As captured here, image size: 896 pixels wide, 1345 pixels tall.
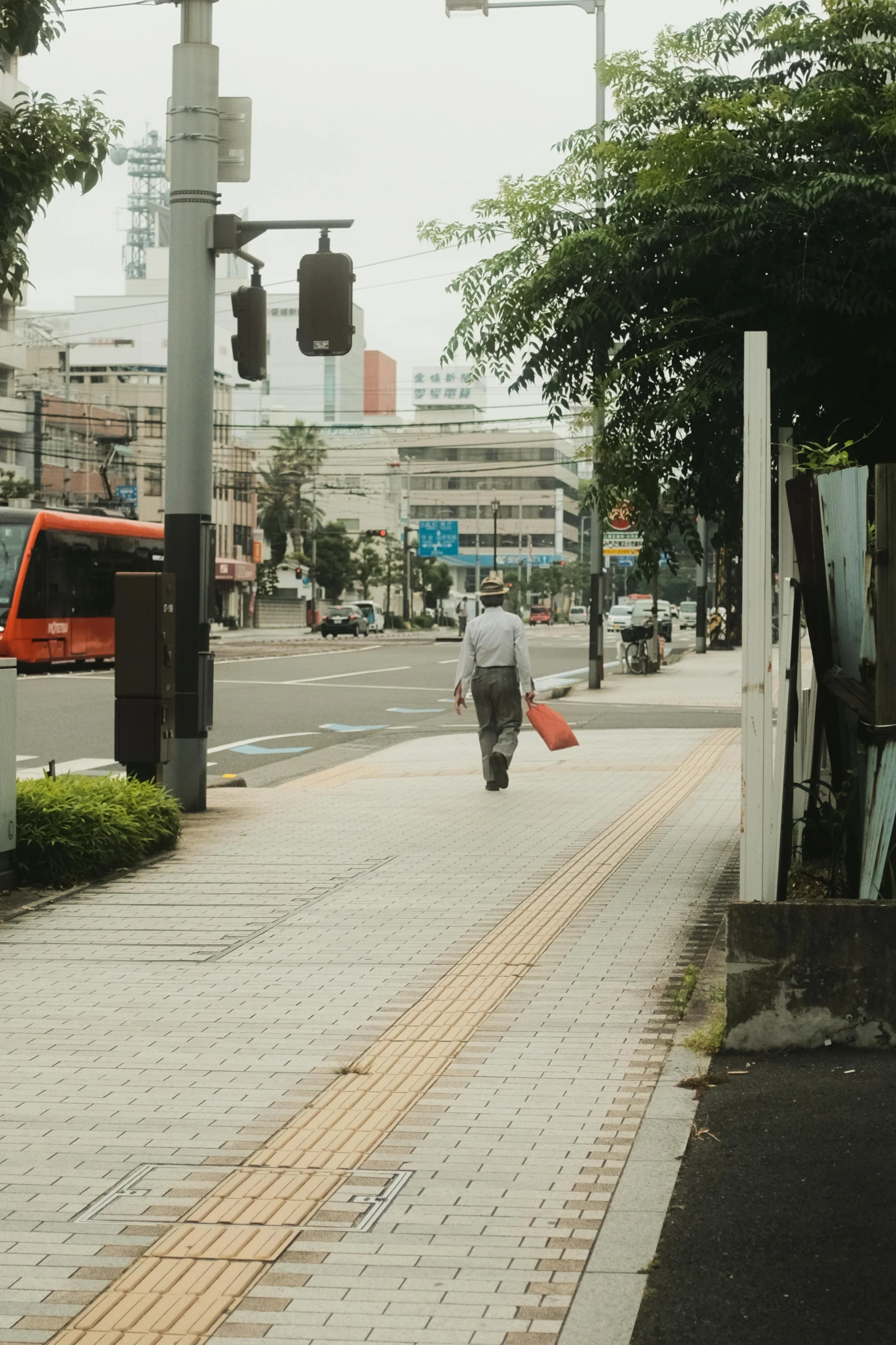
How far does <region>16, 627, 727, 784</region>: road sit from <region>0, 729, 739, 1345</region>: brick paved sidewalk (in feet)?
21.7

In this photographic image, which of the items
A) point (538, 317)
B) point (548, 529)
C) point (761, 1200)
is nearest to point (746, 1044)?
point (761, 1200)

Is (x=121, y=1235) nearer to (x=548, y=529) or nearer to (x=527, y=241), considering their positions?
(x=527, y=241)

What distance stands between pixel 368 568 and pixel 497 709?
88126mm

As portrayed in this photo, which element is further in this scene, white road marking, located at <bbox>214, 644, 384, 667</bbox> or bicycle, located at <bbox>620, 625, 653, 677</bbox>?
white road marking, located at <bbox>214, 644, 384, 667</bbox>

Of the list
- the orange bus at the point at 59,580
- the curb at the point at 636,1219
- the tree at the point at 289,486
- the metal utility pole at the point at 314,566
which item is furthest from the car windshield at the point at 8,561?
the tree at the point at 289,486

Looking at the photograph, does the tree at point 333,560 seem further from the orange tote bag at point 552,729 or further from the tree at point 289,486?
the orange tote bag at point 552,729

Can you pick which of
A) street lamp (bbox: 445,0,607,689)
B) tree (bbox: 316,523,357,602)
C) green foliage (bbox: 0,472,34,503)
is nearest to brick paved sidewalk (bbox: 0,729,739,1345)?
street lamp (bbox: 445,0,607,689)

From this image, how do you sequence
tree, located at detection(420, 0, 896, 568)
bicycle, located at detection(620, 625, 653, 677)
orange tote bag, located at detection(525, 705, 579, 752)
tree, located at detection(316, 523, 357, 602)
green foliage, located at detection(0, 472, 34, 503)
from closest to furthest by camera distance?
tree, located at detection(420, 0, 896, 568) < orange tote bag, located at detection(525, 705, 579, 752) < bicycle, located at detection(620, 625, 653, 677) < green foliage, located at detection(0, 472, 34, 503) < tree, located at detection(316, 523, 357, 602)

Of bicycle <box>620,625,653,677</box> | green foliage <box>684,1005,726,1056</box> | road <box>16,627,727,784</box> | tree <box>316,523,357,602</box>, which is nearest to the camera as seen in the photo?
green foliage <box>684,1005,726,1056</box>

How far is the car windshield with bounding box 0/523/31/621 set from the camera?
1307 inches

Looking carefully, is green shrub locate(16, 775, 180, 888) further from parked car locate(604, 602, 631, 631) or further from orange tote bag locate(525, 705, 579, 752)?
parked car locate(604, 602, 631, 631)

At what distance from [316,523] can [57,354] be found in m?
18.7

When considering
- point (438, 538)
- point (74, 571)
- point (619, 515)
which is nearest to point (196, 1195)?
point (619, 515)

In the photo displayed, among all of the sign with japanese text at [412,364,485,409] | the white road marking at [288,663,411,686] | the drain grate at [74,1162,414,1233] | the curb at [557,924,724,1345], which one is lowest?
the drain grate at [74,1162,414,1233]
